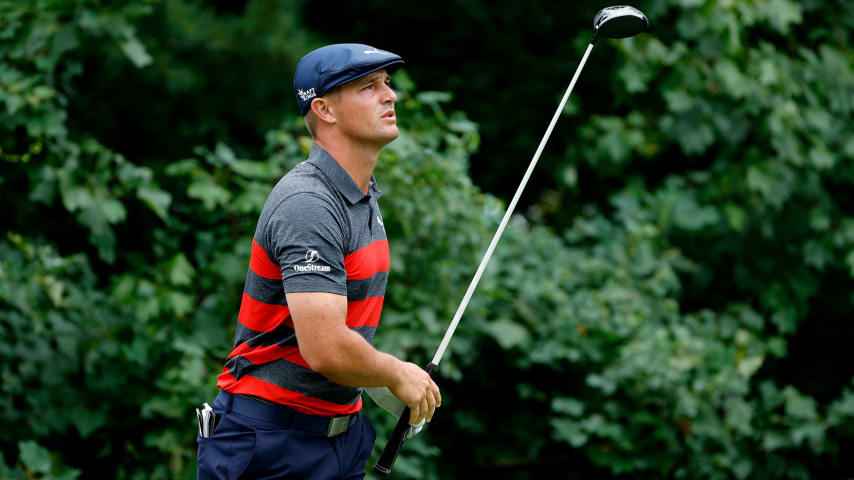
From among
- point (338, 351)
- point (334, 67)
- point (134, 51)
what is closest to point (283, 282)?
point (338, 351)

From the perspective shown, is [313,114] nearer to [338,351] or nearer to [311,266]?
[311,266]

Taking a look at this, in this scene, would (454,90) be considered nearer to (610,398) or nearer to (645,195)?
(645,195)

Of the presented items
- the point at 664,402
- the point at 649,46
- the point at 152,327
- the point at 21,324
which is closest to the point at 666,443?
the point at 664,402

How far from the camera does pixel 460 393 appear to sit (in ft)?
16.4

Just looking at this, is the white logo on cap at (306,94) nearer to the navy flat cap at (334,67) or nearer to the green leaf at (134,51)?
the navy flat cap at (334,67)

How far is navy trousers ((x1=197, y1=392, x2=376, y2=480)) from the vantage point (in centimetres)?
228

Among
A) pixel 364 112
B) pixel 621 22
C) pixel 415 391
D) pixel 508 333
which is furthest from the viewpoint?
pixel 508 333

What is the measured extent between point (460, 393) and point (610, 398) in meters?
0.77

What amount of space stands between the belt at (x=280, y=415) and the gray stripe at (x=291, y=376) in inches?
2.1

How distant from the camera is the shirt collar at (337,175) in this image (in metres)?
2.29

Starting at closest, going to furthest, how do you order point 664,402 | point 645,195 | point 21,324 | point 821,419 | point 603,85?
point 21,324 < point 664,402 < point 821,419 < point 645,195 < point 603,85

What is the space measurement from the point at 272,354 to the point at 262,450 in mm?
230

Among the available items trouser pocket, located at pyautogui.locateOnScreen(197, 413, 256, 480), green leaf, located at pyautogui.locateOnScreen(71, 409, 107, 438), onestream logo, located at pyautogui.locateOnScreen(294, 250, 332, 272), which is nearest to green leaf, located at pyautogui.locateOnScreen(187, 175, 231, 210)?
green leaf, located at pyautogui.locateOnScreen(71, 409, 107, 438)

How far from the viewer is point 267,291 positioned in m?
2.28
